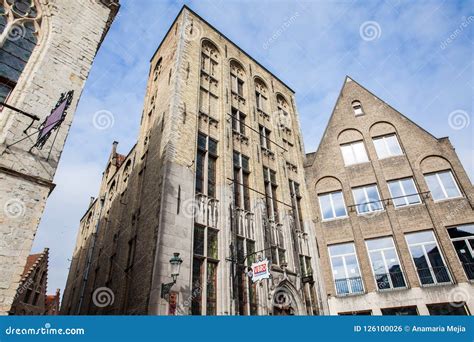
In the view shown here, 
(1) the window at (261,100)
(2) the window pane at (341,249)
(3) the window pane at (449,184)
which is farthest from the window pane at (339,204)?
(1) the window at (261,100)

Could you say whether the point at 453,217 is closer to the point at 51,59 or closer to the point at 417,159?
the point at 417,159

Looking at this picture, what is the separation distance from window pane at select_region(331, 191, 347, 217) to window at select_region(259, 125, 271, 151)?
507 cm

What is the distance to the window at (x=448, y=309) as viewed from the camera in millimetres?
13298

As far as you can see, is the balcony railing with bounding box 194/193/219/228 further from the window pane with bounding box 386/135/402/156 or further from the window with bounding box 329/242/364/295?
the window pane with bounding box 386/135/402/156

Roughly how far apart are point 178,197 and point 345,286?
10.4 m

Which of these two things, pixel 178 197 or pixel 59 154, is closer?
pixel 59 154

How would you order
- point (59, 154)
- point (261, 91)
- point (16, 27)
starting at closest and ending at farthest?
1. point (59, 154)
2. point (16, 27)
3. point (261, 91)

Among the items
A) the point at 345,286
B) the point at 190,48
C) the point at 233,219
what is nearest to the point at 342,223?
the point at 345,286

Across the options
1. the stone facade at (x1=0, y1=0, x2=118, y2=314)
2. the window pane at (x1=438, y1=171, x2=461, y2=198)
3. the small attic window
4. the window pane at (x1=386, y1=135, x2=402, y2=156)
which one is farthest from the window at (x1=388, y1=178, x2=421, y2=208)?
the stone facade at (x1=0, y1=0, x2=118, y2=314)

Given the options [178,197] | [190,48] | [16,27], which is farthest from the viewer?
[190,48]

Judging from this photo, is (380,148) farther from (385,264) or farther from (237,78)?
(237,78)

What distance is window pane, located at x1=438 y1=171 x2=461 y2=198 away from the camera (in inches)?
627

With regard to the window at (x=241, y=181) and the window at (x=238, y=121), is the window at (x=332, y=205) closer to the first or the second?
the window at (x=241, y=181)

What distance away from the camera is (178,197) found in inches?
453
